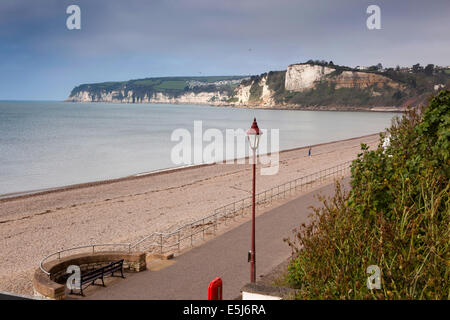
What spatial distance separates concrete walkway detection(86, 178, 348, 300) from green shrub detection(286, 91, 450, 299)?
2.66 metres

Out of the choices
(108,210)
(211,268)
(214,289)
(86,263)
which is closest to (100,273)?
(86,263)

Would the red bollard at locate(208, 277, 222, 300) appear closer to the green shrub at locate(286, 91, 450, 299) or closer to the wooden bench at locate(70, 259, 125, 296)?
the green shrub at locate(286, 91, 450, 299)

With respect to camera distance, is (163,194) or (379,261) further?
(163,194)

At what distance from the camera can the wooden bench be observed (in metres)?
10.2

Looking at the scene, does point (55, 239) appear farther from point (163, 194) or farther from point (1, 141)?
point (1, 141)

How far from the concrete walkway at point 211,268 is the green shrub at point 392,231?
105 inches

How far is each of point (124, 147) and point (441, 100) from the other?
2315 inches

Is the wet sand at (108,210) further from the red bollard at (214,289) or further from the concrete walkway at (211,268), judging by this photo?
the red bollard at (214,289)

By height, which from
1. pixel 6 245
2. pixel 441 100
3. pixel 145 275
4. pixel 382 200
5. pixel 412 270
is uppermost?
pixel 441 100

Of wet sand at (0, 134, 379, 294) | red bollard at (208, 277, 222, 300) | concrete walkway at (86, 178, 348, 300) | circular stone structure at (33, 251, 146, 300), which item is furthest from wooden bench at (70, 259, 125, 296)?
red bollard at (208, 277, 222, 300)

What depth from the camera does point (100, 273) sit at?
34.6 ft

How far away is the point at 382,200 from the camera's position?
25.3 ft

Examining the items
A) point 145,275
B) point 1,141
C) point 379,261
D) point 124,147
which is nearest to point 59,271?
point 145,275

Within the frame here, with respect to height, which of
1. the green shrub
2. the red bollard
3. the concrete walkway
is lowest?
the concrete walkway
